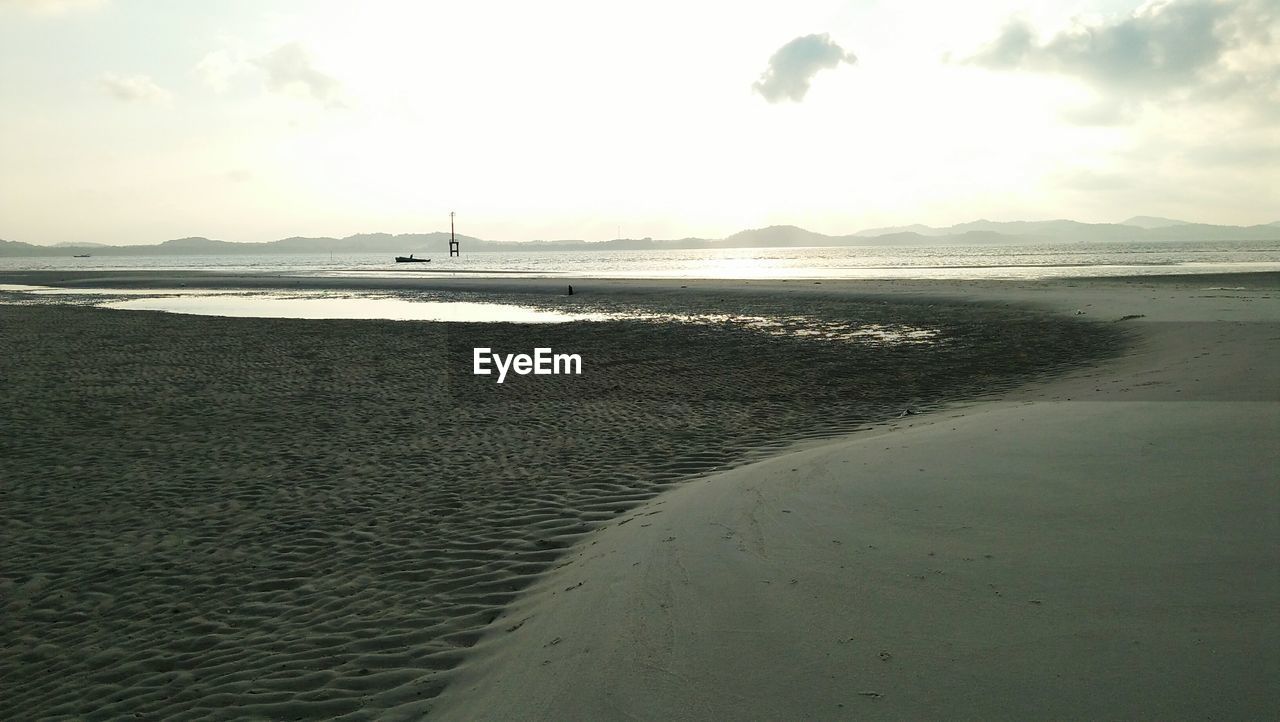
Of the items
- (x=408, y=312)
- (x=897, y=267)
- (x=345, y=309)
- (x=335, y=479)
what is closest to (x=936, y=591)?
(x=335, y=479)

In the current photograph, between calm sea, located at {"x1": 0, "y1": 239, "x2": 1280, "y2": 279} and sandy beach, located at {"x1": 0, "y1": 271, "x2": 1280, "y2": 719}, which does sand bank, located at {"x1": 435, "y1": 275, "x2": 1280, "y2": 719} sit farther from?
calm sea, located at {"x1": 0, "y1": 239, "x2": 1280, "y2": 279}

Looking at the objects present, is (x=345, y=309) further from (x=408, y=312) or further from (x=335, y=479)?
(x=335, y=479)

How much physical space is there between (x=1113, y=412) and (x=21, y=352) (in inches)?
1006

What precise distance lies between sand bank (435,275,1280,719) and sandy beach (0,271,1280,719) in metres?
0.03

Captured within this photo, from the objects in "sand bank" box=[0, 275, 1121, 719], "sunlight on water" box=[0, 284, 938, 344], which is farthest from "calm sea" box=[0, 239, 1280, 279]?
"sand bank" box=[0, 275, 1121, 719]

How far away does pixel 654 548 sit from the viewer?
6.29 meters

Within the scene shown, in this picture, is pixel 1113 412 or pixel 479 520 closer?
pixel 479 520

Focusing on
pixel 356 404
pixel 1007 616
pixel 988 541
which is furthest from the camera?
pixel 356 404

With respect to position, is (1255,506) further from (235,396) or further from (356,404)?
(235,396)

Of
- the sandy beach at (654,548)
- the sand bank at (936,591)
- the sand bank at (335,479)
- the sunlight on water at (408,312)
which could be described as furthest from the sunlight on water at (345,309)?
the sand bank at (936,591)

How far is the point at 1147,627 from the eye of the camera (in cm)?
398

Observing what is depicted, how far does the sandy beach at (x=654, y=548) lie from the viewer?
155 inches

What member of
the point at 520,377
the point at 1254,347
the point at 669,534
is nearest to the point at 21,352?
the point at 520,377

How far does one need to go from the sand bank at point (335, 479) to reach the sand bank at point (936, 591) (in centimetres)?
84
